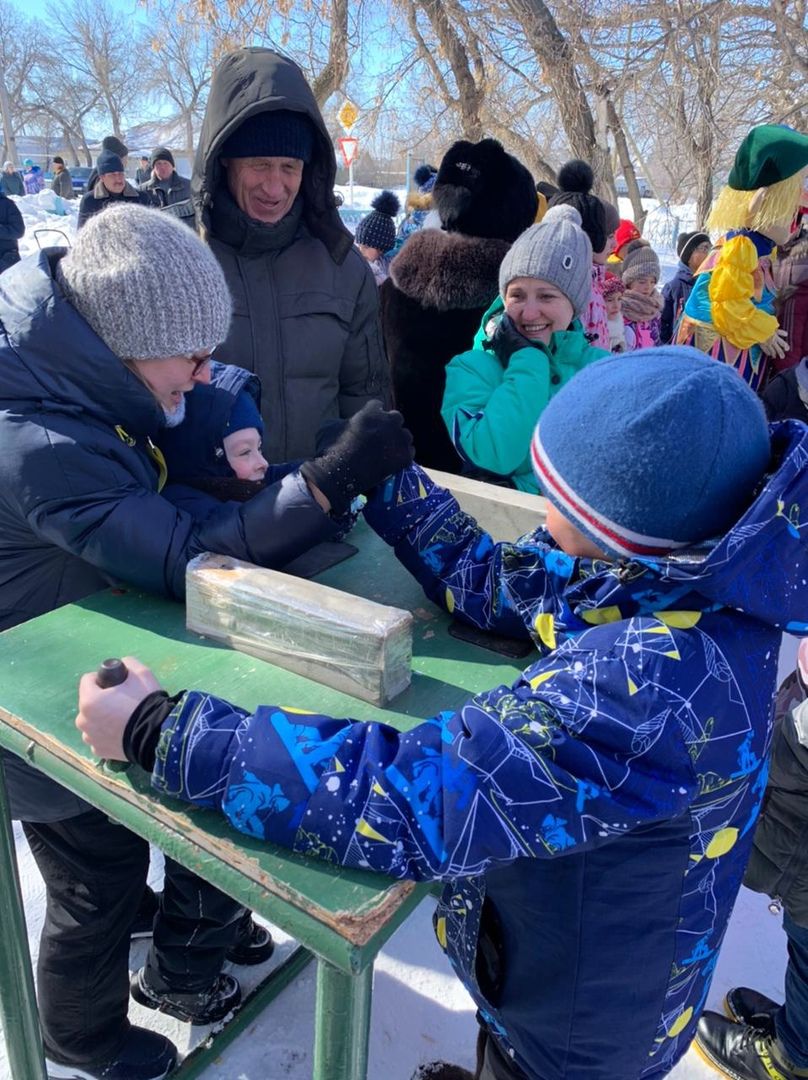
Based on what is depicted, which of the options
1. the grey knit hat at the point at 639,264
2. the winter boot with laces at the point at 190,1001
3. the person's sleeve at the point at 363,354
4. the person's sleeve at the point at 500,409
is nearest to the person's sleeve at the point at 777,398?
the person's sleeve at the point at 500,409

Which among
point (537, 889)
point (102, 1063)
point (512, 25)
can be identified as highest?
point (512, 25)

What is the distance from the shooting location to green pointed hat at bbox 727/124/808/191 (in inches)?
133

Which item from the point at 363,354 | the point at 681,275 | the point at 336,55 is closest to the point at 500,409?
the point at 363,354

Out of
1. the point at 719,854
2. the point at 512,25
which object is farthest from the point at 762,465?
the point at 512,25

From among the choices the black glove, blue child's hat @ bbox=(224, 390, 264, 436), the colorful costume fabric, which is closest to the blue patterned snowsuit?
the black glove

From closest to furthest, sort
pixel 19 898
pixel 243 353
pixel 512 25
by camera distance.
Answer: pixel 19 898 → pixel 243 353 → pixel 512 25

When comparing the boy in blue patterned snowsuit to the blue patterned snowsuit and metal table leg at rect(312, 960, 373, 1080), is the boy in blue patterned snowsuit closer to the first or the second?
the blue patterned snowsuit

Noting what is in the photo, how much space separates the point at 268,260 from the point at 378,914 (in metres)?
1.88

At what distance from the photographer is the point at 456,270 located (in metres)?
2.75

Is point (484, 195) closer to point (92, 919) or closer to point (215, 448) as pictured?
point (215, 448)

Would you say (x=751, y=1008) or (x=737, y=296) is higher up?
(x=737, y=296)

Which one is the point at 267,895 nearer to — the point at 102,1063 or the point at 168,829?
the point at 168,829

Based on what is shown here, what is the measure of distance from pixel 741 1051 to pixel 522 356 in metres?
1.76

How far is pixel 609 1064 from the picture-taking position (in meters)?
1.03
